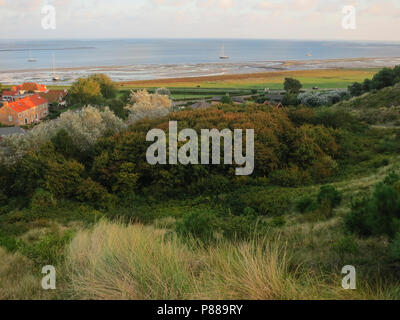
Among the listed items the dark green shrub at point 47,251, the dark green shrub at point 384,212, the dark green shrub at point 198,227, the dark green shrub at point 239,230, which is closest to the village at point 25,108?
the dark green shrub at point 47,251

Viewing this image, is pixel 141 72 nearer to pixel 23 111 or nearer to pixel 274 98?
pixel 274 98

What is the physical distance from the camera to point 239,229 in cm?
715

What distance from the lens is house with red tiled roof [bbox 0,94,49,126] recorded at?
46.5m

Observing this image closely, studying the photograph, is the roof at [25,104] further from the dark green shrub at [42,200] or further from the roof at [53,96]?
the dark green shrub at [42,200]

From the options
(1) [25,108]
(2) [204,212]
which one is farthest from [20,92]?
(2) [204,212]

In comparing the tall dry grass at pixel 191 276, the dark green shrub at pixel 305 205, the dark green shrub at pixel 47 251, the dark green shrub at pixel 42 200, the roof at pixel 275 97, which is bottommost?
the dark green shrub at pixel 42 200

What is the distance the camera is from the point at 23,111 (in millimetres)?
47656

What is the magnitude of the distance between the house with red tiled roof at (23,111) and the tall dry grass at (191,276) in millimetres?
44724

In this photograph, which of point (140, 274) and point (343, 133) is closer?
point (140, 274)

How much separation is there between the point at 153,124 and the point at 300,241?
16190mm

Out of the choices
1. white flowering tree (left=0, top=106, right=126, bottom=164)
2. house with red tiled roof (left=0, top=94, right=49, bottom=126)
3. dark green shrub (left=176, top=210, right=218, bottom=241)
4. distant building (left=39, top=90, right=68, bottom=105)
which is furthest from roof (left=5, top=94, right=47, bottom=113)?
dark green shrub (left=176, top=210, right=218, bottom=241)

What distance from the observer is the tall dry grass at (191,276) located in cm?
432

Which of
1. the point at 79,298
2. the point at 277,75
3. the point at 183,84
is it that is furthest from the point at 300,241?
the point at 277,75
